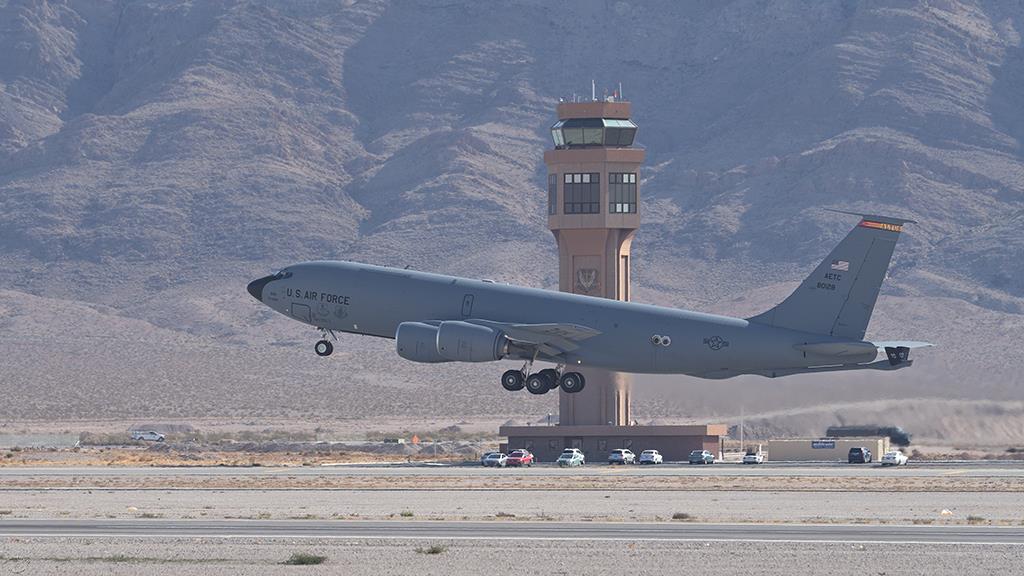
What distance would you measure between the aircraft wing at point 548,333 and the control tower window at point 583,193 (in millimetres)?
54464

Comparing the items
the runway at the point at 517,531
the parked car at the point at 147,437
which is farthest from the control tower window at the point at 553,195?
the runway at the point at 517,531

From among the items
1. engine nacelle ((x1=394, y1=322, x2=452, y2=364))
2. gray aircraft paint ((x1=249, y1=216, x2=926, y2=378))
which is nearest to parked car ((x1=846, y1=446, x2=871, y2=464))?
gray aircraft paint ((x1=249, y1=216, x2=926, y2=378))

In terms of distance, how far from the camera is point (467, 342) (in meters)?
85.2

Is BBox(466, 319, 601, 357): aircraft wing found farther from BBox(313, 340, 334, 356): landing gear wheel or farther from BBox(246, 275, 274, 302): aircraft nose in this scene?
BBox(246, 275, 274, 302): aircraft nose

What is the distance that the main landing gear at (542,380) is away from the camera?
88188 millimetres

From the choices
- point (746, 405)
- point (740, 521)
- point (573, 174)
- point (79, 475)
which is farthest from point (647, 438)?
point (740, 521)

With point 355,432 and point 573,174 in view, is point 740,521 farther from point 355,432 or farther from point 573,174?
point 355,432

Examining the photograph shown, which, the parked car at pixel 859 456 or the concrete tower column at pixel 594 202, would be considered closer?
the parked car at pixel 859 456

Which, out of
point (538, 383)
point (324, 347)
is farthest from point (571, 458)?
point (324, 347)

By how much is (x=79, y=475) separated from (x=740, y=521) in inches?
1598

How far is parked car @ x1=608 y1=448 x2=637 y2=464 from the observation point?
4865 inches

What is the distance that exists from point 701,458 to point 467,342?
142ft

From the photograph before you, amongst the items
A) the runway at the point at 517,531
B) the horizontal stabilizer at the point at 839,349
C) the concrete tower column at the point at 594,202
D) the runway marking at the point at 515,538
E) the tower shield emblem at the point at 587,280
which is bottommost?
the runway marking at the point at 515,538

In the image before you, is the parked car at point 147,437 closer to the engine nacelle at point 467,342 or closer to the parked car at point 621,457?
the parked car at point 621,457
